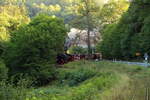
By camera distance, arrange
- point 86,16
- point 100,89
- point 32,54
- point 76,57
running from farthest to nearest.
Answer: point 76,57 → point 86,16 → point 32,54 → point 100,89

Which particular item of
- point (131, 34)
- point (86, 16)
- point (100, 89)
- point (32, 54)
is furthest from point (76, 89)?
point (86, 16)

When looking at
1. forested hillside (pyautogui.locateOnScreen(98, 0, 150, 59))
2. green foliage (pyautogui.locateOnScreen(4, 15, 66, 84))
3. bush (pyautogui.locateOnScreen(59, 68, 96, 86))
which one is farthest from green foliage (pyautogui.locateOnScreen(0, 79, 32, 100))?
forested hillside (pyautogui.locateOnScreen(98, 0, 150, 59))

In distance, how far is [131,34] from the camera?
5141 centimetres

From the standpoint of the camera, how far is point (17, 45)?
37.4 metres

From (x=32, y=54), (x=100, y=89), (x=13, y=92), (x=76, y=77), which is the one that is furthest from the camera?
(x=32, y=54)

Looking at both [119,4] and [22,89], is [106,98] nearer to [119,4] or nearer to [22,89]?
[22,89]

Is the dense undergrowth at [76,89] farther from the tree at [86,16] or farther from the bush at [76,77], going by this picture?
the tree at [86,16]

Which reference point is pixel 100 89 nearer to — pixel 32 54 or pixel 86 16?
pixel 32 54

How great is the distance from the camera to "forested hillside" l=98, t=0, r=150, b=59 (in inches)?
1800

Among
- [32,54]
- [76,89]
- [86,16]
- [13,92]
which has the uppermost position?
[86,16]

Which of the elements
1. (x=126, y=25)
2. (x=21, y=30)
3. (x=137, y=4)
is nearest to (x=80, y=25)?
(x=126, y=25)

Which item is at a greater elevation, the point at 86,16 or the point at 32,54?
the point at 86,16

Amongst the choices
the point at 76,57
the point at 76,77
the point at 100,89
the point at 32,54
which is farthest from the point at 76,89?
the point at 76,57

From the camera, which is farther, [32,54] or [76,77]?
[32,54]
